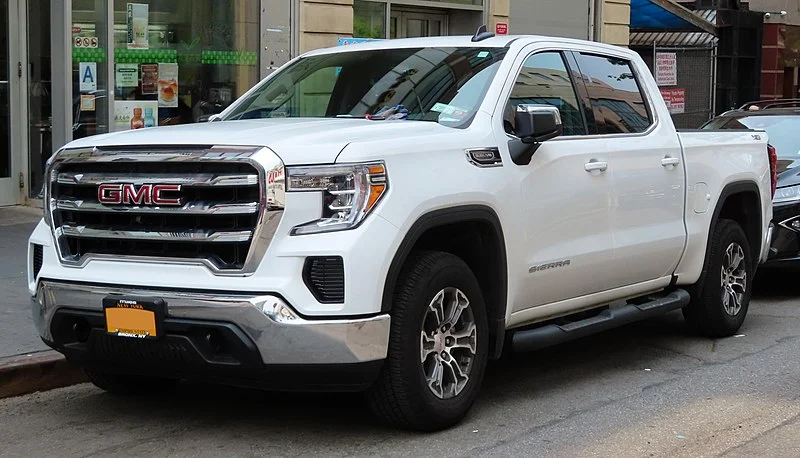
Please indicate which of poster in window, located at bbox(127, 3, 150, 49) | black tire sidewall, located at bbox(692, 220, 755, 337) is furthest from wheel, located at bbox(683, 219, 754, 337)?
poster in window, located at bbox(127, 3, 150, 49)

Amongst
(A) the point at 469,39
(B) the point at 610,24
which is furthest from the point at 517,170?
(B) the point at 610,24

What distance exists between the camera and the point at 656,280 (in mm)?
7402

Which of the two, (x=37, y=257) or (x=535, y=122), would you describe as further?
(x=535, y=122)

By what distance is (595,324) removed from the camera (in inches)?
265

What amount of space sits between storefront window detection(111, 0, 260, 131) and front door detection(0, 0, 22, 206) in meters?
1.02

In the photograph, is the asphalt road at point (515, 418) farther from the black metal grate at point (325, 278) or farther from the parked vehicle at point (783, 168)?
the parked vehicle at point (783, 168)

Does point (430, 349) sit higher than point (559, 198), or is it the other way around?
point (559, 198)

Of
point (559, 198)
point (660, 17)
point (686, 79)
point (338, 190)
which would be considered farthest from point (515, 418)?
point (686, 79)

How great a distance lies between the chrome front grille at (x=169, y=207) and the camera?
5.13 meters

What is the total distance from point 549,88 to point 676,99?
1678 cm

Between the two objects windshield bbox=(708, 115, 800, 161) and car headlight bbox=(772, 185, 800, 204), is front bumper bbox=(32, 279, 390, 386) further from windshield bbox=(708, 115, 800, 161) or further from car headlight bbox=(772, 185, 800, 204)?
windshield bbox=(708, 115, 800, 161)

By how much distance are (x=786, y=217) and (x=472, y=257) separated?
4.88 metres

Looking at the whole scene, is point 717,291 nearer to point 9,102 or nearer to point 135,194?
point 135,194

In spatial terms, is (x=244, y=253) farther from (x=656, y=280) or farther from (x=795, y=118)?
(x=795, y=118)
